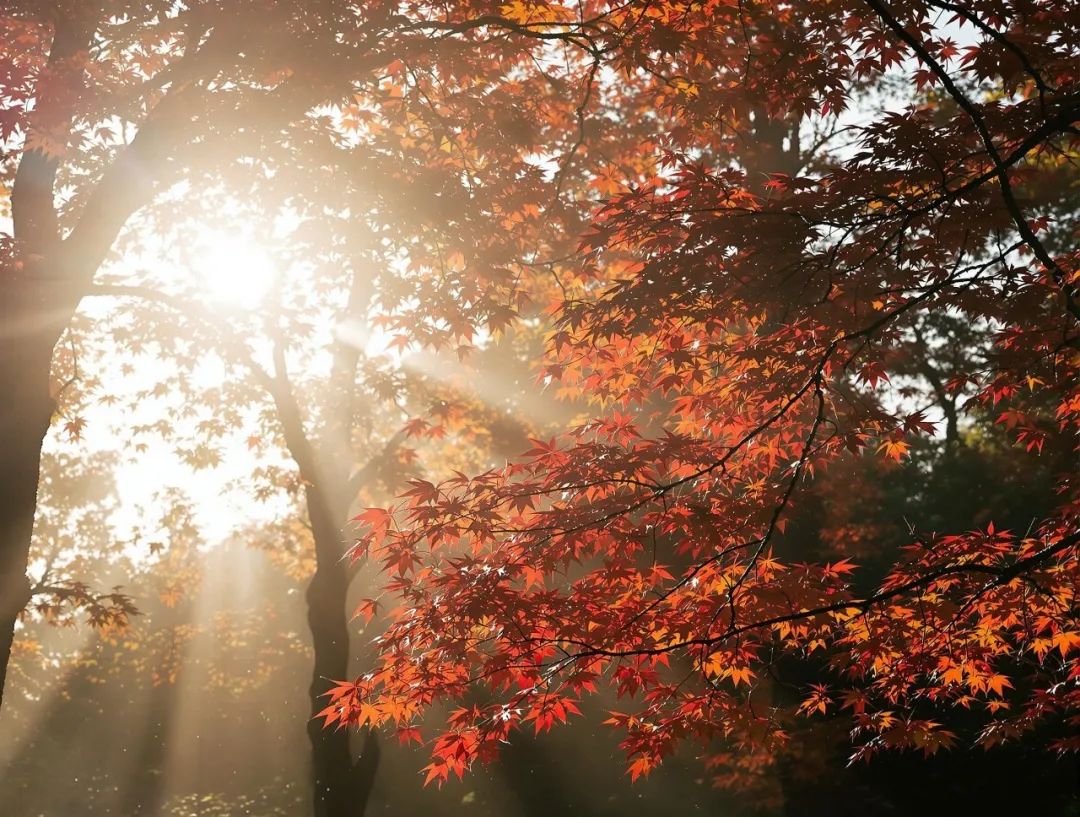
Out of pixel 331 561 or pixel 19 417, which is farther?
pixel 331 561

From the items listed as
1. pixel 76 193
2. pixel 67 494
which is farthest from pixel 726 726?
pixel 67 494

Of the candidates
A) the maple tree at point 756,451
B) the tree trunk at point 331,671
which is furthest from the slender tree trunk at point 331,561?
the maple tree at point 756,451

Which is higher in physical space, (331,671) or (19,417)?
(19,417)

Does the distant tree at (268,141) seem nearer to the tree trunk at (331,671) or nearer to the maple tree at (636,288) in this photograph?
the maple tree at (636,288)

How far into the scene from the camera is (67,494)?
18641 mm

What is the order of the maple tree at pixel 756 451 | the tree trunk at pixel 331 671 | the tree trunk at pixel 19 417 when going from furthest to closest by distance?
the tree trunk at pixel 331 671, the tree trunk at pixel 19 417, the maple tree at pixel 756 451

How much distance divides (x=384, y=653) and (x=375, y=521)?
741 millimetres

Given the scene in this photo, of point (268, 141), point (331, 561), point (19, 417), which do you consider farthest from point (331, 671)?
point (268, 141)

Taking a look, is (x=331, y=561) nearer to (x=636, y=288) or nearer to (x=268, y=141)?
(x=268, y=141)

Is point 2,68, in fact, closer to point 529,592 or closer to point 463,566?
point 463,566

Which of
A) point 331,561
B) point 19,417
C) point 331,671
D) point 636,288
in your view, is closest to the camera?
point 636,288

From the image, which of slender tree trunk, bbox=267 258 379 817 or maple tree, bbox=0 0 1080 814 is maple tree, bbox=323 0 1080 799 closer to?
maple tree, bbox=0 0 1080 814

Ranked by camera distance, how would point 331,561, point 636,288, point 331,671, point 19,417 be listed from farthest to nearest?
point 331,561 → point 331,671 → point 19,417 → point 636,288

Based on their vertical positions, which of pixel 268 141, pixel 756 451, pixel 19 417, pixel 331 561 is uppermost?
pixel 268 141
